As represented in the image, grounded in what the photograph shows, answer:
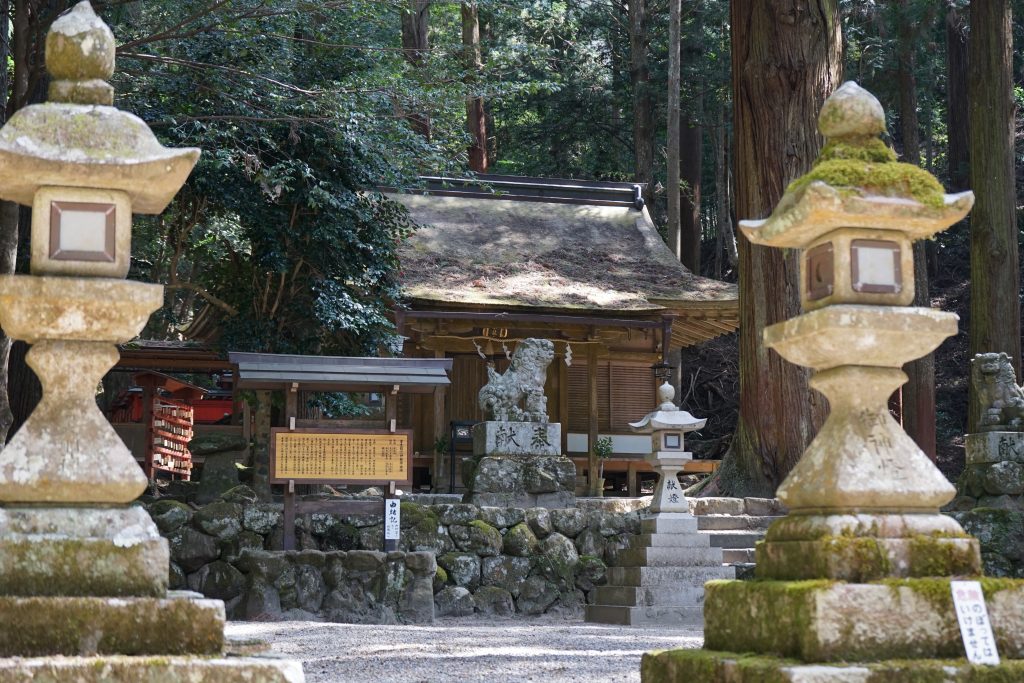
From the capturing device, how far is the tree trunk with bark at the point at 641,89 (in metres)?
24.0

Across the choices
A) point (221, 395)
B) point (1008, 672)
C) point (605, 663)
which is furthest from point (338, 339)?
point (1008, 672)

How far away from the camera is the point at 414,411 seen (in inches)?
723

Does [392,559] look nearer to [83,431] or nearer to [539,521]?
[539,521]

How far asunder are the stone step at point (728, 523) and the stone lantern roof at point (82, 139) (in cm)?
925

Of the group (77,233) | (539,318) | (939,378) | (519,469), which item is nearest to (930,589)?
(77,233)

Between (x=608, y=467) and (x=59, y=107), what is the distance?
1409 centimetres

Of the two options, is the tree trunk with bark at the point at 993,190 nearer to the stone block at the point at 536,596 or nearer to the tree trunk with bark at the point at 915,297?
the tree trunk with bark at the point at 915,297

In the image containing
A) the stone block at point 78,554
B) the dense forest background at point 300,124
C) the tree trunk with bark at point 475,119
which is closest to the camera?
the stone block at point 78,554

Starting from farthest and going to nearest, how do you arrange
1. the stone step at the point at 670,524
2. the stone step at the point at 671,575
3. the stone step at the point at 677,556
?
the stone step at the point at 670,524, the stone step at the point at 677,556, the stone step at the point at 671,575

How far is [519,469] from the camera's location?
1286cm

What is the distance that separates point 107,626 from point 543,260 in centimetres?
1440

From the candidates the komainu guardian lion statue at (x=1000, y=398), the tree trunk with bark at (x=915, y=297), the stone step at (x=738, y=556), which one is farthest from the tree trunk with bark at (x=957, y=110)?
the stone step at (x=738, y=556)

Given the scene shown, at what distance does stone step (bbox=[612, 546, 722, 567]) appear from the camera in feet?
36.7

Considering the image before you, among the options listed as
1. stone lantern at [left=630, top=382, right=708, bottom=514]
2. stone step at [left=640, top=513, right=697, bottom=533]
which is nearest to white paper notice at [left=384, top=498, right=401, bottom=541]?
stone step at [left=640, top=513, right=697, bottom=533]
